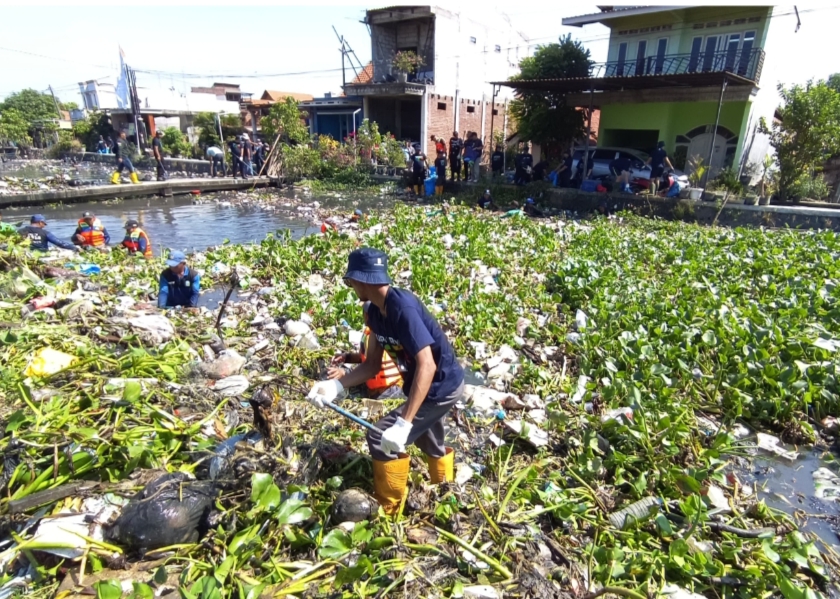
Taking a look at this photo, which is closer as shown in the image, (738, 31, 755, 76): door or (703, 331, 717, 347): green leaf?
(703, 331, 717, 347): green leaf

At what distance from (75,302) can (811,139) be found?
48.8 feet

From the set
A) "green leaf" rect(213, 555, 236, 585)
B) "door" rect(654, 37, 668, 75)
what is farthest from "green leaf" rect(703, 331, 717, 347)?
"door" rect(654, 37, 668, 75)

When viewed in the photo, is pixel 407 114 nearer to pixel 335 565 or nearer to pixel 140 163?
pixel 140 163

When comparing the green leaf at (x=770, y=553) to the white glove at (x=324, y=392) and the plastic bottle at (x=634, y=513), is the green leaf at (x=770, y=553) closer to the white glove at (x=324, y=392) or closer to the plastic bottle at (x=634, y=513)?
the plastic bottle at (x=634, y=513)

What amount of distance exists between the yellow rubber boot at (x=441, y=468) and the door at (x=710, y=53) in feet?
58.7

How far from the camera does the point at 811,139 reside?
11.7 meters

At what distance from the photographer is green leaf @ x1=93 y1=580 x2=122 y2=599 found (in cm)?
182

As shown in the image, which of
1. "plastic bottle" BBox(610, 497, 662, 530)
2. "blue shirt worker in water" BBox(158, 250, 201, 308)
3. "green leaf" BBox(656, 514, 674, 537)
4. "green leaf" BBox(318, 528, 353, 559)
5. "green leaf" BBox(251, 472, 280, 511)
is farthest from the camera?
"blue shirt worker in water" BBox(158, 250, 201, 308)

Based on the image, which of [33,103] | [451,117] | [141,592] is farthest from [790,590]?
[33,103]

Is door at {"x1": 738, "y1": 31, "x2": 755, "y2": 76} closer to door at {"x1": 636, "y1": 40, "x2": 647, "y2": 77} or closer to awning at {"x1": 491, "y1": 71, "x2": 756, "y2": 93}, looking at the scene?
awning at {"x1": 491, "y1": 71, "x2": 756, "y2": 93}

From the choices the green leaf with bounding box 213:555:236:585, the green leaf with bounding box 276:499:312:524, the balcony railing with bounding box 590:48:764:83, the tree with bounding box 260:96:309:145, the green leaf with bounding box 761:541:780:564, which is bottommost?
the green leaf with bounding box 761:541:780:564

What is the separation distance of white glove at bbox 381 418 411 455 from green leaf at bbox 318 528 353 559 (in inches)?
16.6

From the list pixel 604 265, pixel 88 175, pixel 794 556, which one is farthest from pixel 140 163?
pixel 794 556

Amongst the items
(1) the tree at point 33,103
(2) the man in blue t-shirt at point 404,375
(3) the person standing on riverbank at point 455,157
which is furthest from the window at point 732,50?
(1) the tree at point 33,103
